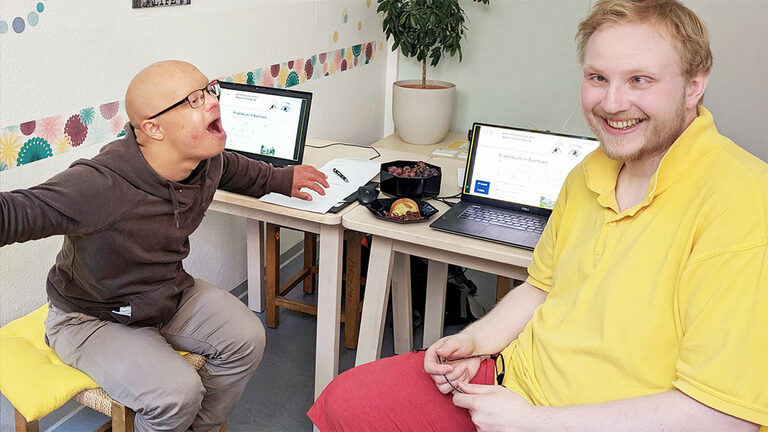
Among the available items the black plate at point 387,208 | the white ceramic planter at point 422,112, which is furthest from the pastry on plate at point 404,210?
the white ceramic planter at point 422,112

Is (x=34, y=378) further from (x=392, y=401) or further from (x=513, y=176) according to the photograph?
(x=513, y=176)

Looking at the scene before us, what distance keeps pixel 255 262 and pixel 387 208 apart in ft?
3.19

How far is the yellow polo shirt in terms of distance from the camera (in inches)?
41.6

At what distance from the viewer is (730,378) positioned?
1055 millimetres

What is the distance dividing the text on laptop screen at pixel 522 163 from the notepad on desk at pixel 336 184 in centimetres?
36

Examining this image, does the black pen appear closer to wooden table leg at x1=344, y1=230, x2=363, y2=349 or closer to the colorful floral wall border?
wooden table leg at x1=344, y1=230, x2=363, y2=349

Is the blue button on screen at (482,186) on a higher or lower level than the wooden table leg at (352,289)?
higher

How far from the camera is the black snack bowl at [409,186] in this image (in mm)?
2133

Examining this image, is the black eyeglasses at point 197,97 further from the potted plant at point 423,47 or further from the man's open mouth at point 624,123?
the potted plant at point 423,47

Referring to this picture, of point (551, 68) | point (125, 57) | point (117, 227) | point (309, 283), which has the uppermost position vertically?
point (125, 57)

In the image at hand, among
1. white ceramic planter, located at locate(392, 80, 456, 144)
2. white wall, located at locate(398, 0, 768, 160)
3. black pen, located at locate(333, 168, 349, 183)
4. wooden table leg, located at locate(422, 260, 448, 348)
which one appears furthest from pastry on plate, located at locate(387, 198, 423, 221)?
white wall, located at locate(398, 0, 768, 160)

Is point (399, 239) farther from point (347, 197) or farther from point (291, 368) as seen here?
point (291, 368)

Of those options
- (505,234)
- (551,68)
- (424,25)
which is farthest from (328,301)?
(551,68)

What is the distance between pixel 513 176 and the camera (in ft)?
6.75
